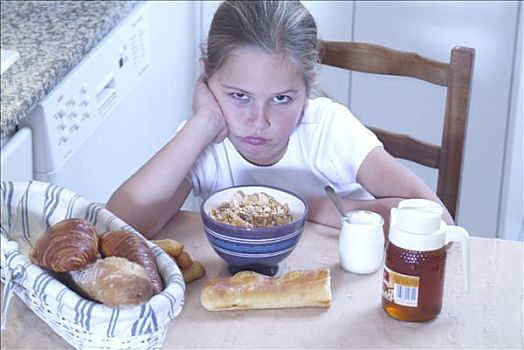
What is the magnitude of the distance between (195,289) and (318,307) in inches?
6.4

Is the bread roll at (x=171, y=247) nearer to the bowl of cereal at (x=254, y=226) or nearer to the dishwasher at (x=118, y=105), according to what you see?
the bowl of cereal at (x=254, y=226)

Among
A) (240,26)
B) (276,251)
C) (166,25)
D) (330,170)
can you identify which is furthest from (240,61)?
(166,25)

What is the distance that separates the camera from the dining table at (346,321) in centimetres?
108

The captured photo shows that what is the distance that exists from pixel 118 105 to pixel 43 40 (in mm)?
306

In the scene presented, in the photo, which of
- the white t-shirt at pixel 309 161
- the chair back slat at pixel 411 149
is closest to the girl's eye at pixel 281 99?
the white t-shirt at pixel 309 161

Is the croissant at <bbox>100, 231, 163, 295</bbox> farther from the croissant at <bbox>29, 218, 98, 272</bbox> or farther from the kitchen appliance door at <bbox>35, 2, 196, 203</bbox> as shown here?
the kitchen appliance door at <bbox>35, 2, 196, 203</bbox>

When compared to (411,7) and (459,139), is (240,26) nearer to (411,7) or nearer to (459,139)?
(459,139)

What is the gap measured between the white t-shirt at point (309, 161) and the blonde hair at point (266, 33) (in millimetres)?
78

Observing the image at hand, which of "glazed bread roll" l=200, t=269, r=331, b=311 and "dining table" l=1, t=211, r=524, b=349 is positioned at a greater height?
"glazed bread roll" l=200, t=269, r=331, b=311

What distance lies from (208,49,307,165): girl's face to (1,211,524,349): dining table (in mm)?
287

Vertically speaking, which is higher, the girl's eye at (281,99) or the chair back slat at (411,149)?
the girl's eye at (281,99)

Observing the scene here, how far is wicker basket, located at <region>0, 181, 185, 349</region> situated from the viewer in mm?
952

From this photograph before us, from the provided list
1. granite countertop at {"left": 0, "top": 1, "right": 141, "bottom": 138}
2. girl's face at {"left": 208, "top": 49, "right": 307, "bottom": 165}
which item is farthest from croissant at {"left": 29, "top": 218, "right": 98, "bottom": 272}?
granite countertop at {"left": 0, "top": 1, "right": 141, "bottom": 138}

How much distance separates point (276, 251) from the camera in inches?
46.9
